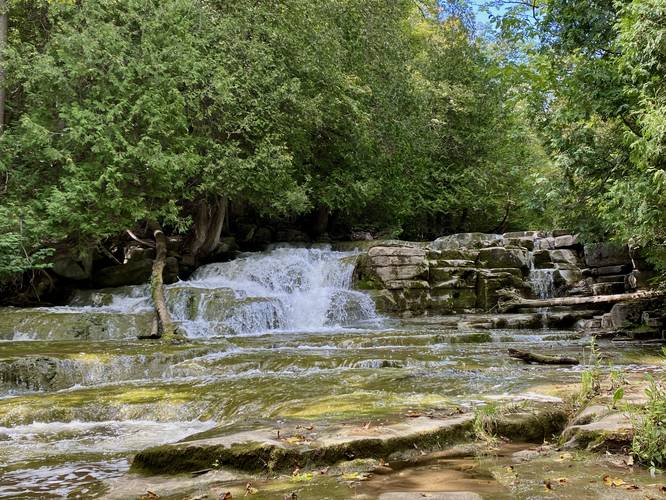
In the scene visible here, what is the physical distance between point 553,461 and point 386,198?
18745 mm

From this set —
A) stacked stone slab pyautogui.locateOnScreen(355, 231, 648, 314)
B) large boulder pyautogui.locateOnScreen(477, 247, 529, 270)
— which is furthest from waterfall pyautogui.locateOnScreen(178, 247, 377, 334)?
large boulder pyautogui.locateOnScreen(477, 247, 529, 270)

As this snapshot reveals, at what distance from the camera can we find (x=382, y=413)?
15.1ft

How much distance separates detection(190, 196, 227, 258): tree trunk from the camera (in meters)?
17.7

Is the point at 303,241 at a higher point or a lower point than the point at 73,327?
higher

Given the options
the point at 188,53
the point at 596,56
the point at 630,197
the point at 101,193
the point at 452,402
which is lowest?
the point at 452,402

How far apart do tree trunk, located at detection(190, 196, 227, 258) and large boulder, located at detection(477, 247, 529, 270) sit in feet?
27.8

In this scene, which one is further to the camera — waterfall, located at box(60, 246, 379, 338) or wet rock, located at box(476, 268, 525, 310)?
wet rock, located at box(476, 268, 525, 310)

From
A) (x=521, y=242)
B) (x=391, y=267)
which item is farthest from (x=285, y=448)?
(x=521, y=242)

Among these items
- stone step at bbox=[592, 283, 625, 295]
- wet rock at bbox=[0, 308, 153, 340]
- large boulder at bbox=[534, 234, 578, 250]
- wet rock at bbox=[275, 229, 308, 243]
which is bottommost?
wet rock at bbox=[0, 308, 153, 340]

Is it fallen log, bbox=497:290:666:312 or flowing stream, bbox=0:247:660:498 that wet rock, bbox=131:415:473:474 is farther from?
fallen log, bbox=497:290:666:312

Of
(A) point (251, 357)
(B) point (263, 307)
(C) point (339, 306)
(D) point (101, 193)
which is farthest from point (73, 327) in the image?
(C) point (339, 306)

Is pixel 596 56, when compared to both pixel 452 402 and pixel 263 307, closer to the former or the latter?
pixel 452 402

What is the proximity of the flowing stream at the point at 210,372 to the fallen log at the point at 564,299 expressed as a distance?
5.36 ft

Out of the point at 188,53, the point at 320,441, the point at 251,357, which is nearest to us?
the point at 320,441
